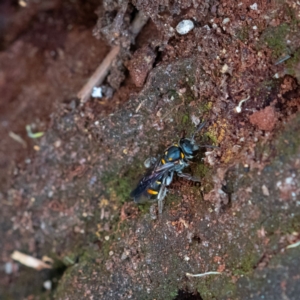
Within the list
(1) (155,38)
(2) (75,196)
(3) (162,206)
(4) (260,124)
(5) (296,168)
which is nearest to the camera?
(5) (296,168)

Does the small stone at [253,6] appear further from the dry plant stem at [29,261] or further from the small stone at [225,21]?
the dry plant stem at [29,261]

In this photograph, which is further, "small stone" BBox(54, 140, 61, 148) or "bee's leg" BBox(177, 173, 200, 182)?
"small stone" BBox(54, 140, 61, 148)

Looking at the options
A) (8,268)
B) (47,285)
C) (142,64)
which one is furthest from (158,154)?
(8,268)

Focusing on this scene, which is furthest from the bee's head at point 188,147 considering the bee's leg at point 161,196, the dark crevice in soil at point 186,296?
the dark crevice in soil at point 186,296

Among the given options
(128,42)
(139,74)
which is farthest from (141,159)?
(128,42)

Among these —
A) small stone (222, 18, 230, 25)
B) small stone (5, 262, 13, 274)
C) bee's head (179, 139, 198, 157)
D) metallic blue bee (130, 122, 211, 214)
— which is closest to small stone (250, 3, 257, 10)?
small stone (222, 18, 230, 25)

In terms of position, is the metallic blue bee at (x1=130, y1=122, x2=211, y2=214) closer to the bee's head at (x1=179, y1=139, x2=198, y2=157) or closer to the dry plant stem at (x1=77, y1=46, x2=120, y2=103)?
the bee's head at (x1=179, y1=139, x2=198, y2=157)

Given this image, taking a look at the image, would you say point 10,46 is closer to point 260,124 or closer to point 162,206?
point 162,206
